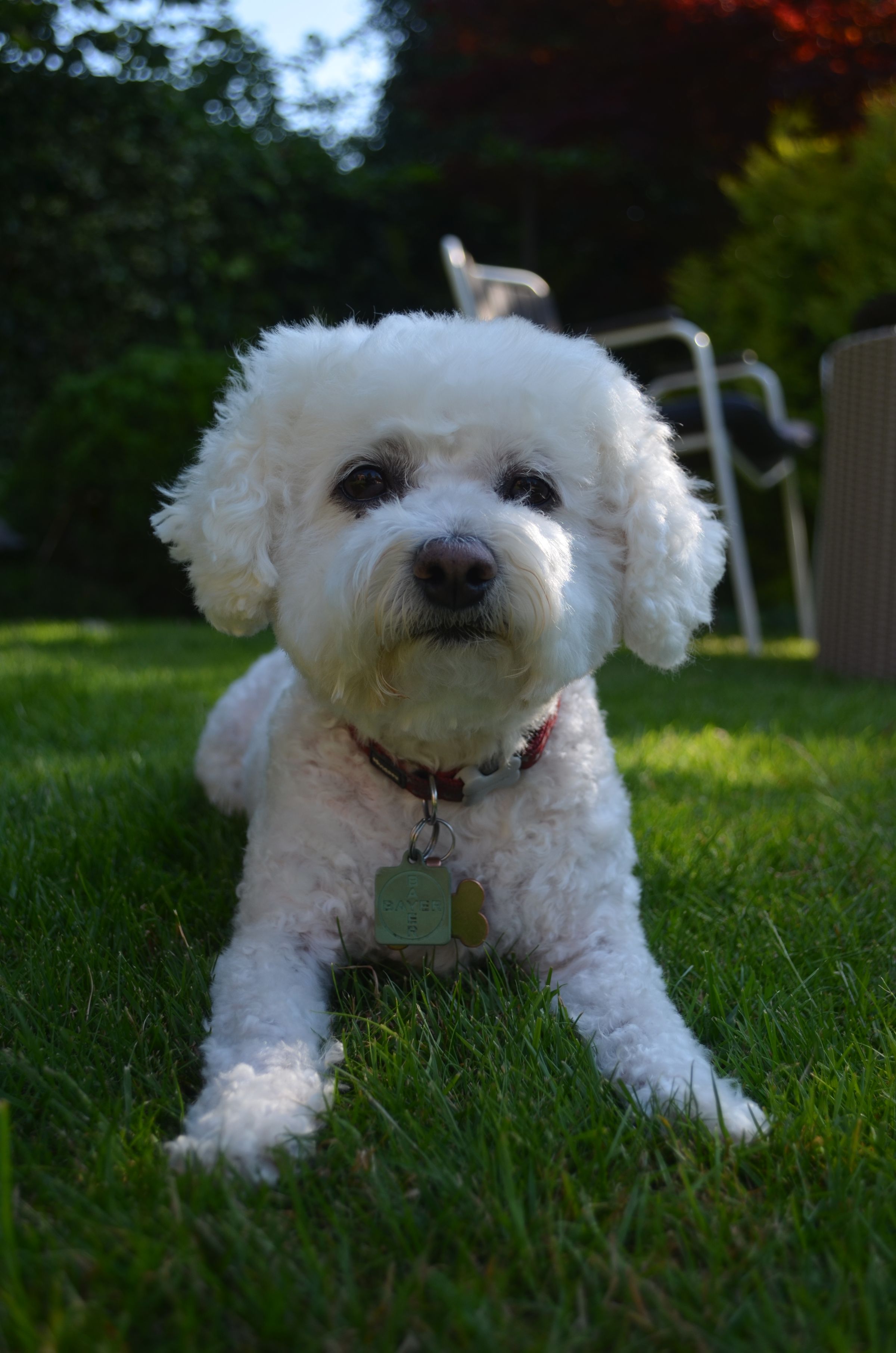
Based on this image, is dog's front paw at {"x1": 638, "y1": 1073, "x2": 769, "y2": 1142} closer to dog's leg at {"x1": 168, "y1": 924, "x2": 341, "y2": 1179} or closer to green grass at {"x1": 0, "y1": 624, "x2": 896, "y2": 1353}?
green grass at {"x1": 0, "y1": 624, "x2": 896, "y2": 1353}

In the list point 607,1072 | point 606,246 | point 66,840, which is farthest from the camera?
point 606,246

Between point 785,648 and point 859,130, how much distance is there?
443cm

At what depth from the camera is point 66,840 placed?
2.17 metres

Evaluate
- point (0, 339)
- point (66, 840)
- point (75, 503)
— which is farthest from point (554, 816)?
point (0, 339)

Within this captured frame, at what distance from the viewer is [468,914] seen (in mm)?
1635

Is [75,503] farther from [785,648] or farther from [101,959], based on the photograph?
[101,959]

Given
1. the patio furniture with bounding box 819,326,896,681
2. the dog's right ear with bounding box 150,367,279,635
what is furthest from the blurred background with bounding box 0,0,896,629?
the dog's right ear with bounding box 150,367,279,635

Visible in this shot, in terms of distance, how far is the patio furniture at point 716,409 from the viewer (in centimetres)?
533

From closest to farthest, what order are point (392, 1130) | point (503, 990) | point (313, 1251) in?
1. point (313, 1251)
2. point (392, 1130)
3. point (503, 990)

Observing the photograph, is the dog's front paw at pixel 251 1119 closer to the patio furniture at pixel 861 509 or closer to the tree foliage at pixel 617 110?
the patio furniture at pixel 861 509

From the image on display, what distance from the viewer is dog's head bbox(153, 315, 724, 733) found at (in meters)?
1.47

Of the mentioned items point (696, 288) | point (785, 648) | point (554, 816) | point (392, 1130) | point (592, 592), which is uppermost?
point (696, 288)

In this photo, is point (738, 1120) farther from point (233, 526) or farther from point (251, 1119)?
point (233, 526)

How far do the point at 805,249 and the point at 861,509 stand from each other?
3381mm
